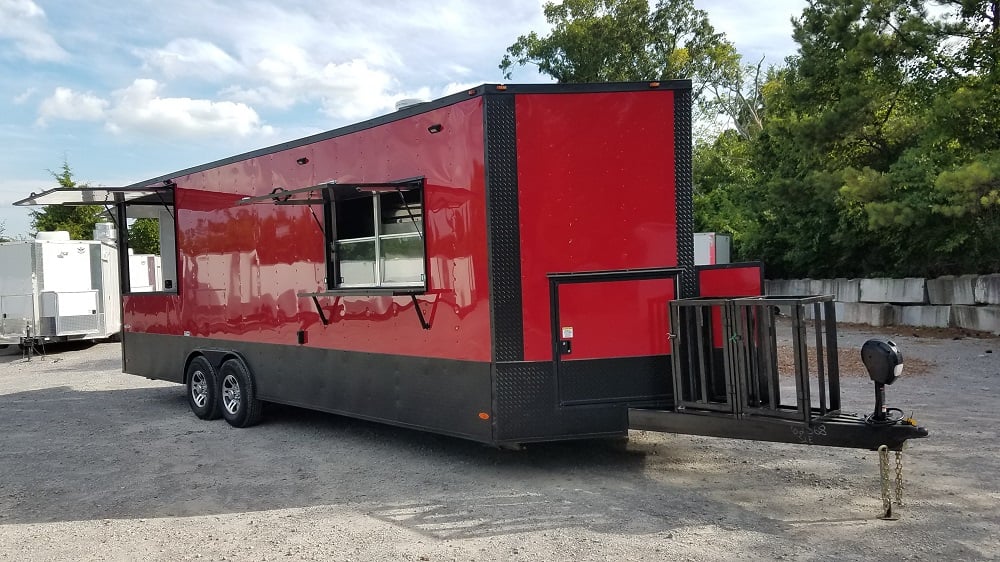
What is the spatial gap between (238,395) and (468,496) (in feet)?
12.7

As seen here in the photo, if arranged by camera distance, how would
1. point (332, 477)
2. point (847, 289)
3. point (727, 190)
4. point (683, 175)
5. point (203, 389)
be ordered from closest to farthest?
point (683, 175) < point (332, 477) < point (203, 389) < point (847, 289) < point (727, 190)

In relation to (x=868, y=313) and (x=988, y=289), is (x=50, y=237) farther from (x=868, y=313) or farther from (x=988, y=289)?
(x=988, y=289)

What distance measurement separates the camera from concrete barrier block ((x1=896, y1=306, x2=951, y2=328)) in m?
16.0

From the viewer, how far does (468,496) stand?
546 cm

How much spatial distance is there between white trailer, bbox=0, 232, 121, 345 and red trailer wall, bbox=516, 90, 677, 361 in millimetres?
13396

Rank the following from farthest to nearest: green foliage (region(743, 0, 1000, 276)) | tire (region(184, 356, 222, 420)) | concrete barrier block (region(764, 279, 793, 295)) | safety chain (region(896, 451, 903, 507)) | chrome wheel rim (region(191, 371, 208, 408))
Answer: concrete barrier block (region(764, 279, 793, 295)), green foliage (region(743, 0, 1000, 276)), chrome wheel rim (region(191, 371, 208, 408)), tire (region(184, 356, 222, 420)), safety chain (region(896, 451, 903, 507))

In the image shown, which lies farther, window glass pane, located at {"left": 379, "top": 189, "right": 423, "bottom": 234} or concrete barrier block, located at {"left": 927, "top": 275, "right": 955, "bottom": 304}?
concrete barrier block, located at {"left": 927, "top": 275, "right": 955, "bottom": 304}

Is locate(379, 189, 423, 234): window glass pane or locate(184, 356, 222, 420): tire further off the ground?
locate(379, 189, 423, 234): window glass pane

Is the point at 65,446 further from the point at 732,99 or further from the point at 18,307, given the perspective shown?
the point at 732,99

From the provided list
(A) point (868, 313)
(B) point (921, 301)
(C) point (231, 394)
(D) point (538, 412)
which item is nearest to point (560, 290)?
(D) point (538, 412)

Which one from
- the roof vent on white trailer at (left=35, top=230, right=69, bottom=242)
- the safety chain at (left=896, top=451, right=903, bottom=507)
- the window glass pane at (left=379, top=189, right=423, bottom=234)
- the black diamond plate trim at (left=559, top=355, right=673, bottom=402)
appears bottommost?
the safety chain at (left=896, top=451, right=903, bottom=507)

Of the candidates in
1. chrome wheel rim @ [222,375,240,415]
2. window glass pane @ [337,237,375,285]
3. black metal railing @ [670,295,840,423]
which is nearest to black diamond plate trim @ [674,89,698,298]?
black metal railing @ [670,295,840,423]

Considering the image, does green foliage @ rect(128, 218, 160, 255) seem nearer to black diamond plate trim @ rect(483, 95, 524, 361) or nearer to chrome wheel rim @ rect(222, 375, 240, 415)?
chrome wheel rim @ rect(222, 375, 240, 415)

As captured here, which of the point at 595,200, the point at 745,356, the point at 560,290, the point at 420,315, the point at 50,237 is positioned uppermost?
the point at 50,237
